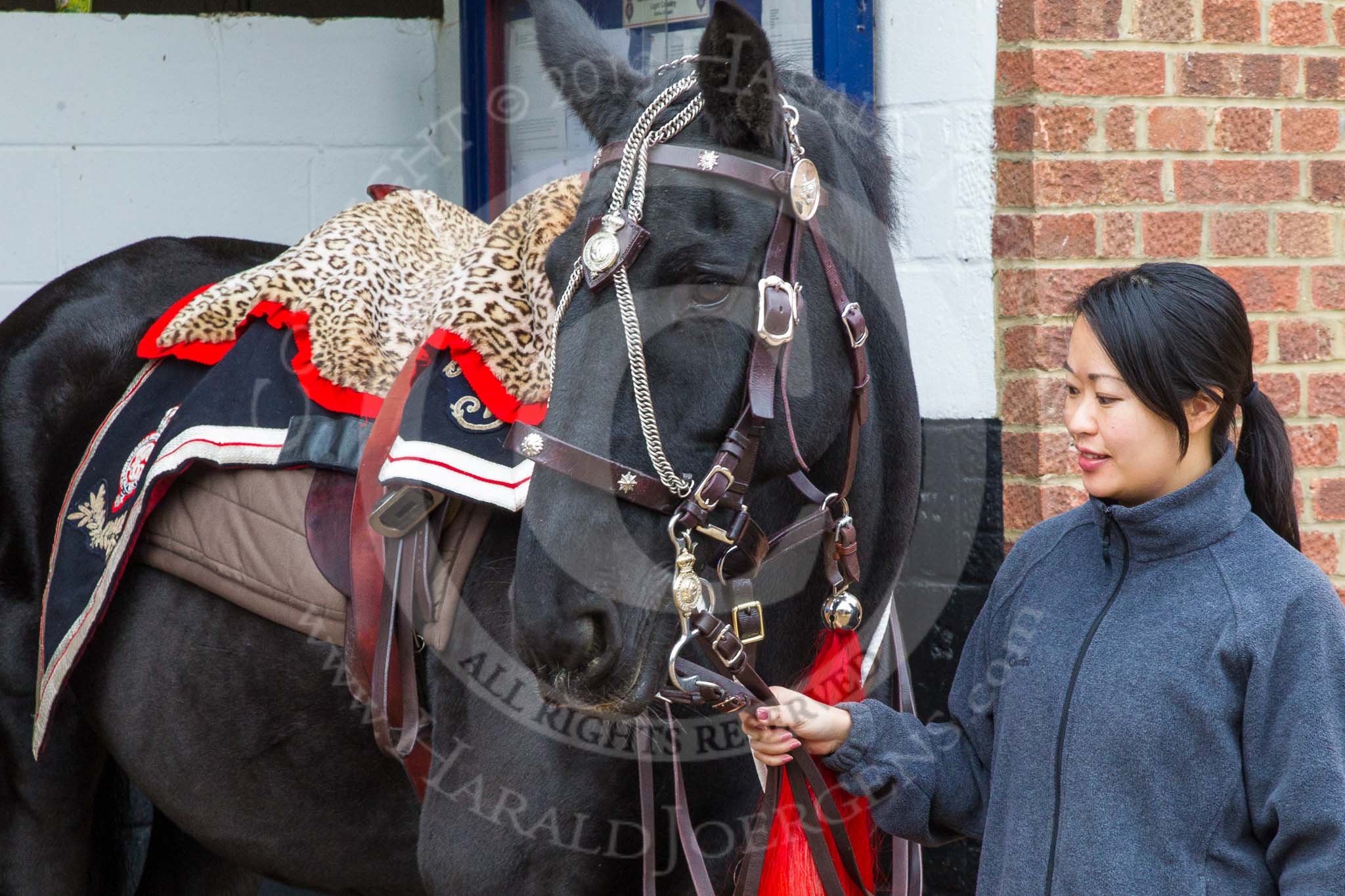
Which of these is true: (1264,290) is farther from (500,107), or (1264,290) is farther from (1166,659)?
(500,107)

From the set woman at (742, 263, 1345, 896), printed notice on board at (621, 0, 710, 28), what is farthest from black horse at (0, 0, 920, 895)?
printed notice on board at (621, 0, 710, 28)

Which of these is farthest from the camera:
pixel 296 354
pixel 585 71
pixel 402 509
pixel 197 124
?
pixel 197 124

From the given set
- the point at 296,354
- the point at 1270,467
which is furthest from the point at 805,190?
the point at 296,354

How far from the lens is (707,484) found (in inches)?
56.0

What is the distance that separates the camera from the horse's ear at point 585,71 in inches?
66.2

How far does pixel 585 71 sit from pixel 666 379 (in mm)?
525

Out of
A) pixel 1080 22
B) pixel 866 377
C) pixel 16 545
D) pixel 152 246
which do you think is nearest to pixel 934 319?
pixel 1080 22

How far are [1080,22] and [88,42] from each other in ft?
9.50

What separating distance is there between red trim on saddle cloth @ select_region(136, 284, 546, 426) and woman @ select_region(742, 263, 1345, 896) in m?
0.61

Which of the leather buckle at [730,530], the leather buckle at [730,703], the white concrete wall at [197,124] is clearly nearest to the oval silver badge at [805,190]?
the leather buckle at [730,530]

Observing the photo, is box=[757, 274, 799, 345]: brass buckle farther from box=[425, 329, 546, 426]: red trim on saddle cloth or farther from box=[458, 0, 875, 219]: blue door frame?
box=[458, 0, 875, 219]: blue door frame

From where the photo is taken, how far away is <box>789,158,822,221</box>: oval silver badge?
1.49 m

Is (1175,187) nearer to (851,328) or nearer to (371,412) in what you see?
(851,328)

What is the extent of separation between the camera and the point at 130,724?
2373 millimetres
